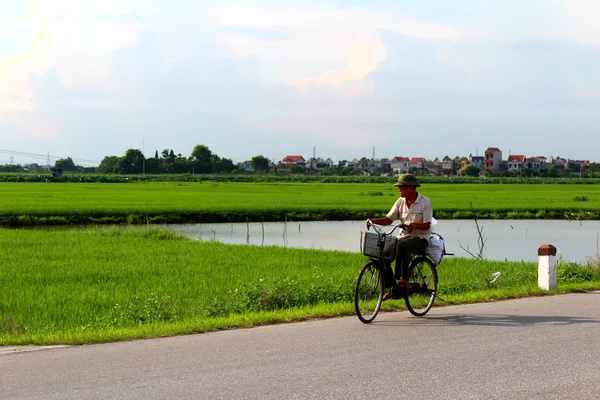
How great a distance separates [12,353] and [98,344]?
83 centimetres

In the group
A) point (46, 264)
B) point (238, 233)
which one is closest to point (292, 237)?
point (238, 233)

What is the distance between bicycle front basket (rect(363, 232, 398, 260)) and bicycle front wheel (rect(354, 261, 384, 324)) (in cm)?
15

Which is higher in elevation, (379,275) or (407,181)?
(407,181)

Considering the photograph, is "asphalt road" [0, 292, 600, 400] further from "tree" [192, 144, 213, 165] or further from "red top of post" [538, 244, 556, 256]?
"tree" [192, 144, 213, 165]

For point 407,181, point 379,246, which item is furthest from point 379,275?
point 407,181

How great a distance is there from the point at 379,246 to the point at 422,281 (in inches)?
42.9

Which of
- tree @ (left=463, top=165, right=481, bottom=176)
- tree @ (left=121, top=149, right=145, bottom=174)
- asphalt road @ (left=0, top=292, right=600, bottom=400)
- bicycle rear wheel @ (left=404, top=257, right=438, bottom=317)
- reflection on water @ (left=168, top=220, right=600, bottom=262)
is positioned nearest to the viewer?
asphalt road @ (left=0, top=292, right=600, bottom=400)

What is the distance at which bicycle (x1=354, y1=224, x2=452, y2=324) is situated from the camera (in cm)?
821

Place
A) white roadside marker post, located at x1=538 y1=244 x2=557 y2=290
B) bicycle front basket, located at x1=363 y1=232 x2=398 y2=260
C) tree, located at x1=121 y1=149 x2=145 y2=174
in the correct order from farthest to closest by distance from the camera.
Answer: tree, located at x1=121 y1=149 x2=145 y2=174 → white roadside marker post, located at x1=538 y1=244 x2=557 y2=290 → bicycle front basket, located at x1=363 y1=232 x2=398 y2=260

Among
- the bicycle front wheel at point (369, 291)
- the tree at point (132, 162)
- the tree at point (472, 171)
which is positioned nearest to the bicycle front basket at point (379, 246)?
the bicycle front wheel at point (369, 291)

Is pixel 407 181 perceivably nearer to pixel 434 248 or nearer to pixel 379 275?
pixel 434 248

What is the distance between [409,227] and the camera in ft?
28.1

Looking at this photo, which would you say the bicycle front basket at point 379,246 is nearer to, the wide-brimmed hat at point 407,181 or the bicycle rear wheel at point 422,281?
the bicycle rear wheel at point 422,281

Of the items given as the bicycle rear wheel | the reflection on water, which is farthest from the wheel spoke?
the reflection on water
